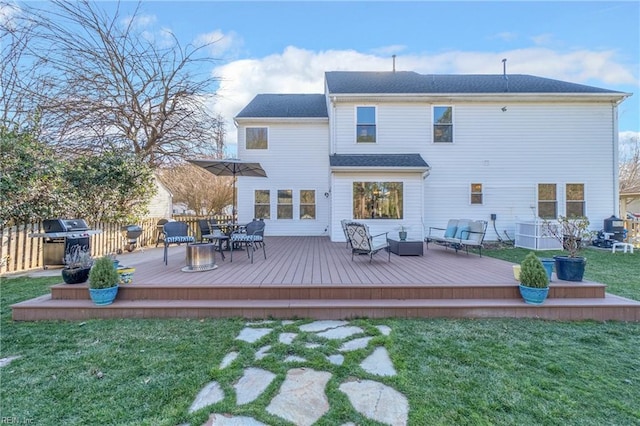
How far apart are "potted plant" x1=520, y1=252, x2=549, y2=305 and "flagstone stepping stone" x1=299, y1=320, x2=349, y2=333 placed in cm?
261

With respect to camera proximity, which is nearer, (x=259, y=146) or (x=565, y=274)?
(x=565, y=274)

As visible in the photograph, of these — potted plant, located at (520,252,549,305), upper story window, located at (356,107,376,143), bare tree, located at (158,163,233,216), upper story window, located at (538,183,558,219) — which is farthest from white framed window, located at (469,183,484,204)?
bare tree, located at (158,163,233,216)

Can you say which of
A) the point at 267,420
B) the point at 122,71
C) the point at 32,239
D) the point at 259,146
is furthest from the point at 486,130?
the point at 32,239

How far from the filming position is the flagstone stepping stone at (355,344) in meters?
2.90

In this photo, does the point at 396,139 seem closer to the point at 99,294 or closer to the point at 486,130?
the point at 486,130

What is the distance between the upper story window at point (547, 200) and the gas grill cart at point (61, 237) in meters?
14.2

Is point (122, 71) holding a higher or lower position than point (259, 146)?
higher

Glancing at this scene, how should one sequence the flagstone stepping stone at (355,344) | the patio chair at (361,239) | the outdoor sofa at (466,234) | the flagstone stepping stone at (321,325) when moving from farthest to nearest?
1. the outdoor sofa at (466,234)
2. the patio chair at (361,239)
3. the flagstone stepping stone at (321,325)
4. the flagstone stepping stone at (355,344)

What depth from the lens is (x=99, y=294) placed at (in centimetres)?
383

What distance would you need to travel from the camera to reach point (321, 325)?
3537 millimetres

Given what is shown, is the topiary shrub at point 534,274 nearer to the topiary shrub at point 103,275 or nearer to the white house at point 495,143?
the topiary shrub at point 103,275

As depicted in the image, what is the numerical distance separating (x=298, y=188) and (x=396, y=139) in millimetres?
4428

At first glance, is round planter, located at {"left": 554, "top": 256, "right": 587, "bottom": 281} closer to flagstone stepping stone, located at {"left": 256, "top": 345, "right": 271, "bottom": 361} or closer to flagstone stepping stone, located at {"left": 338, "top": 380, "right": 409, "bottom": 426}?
flagstone stepping stone, located at {"left": 338, "top": 380, "right": 409, "bottom": 426}

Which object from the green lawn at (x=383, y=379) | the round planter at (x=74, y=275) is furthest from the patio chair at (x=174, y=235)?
the green lawn at (x=383, y=379)
